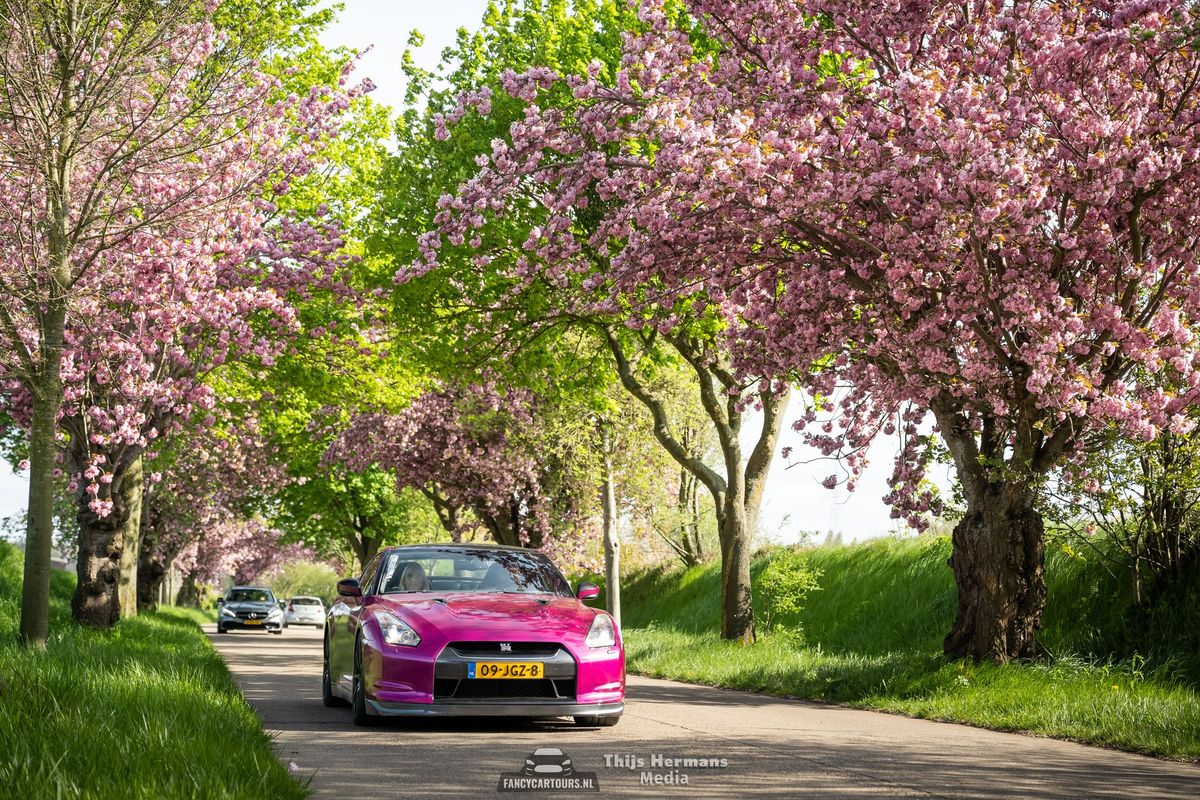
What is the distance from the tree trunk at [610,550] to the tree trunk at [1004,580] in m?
11.6

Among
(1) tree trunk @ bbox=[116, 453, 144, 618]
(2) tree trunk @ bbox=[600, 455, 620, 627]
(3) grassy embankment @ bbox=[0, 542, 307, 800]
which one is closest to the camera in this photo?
(3) grassy embankment @ bbox=[0, 542, 307, 800]

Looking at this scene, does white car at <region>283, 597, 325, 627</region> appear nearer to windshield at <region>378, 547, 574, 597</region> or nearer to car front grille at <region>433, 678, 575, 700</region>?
windshield at <region>378, 547, 574, 597</region>

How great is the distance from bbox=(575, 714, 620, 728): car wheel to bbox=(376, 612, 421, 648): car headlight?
157 cm

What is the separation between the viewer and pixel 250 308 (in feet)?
72.0

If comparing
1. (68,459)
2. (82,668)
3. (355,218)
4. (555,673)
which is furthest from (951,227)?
(355,218)

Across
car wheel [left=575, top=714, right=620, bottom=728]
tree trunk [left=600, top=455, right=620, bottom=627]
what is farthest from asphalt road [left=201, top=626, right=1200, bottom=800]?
tree trunk [left=600, top=455, right=620, bottom=627]

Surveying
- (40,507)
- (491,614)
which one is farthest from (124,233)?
(491,614)

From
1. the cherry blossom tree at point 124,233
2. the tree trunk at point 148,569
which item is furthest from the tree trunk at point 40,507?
the tree trunk at point 148,569

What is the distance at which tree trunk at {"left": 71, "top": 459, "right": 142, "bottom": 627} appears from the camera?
22.6 meters

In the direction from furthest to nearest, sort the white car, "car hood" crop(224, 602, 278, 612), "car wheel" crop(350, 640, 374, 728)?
the white car < "car hood" crop(224, 602, 278, 612) < "car wheel" crop(350, 640, 374, 728)

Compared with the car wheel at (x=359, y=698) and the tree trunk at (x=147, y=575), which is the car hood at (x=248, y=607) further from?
the car wheel at (x=359, y=698)

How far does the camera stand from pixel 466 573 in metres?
11.3

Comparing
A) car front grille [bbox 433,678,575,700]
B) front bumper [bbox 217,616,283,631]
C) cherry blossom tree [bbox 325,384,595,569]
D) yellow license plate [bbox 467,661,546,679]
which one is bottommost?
front bumper [bbox 217,616,283,631]

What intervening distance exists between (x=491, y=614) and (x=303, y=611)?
155 feet
